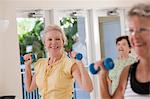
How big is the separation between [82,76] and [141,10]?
3.32 ft

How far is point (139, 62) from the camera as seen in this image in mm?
1283

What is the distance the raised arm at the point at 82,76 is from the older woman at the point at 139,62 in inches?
32.8

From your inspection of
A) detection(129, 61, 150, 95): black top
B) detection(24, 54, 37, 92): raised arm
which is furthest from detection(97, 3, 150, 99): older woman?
detection(24, 54, 37, 92): raised arm

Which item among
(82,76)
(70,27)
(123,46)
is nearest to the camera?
(82,76)

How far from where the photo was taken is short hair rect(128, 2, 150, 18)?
3.93 feet

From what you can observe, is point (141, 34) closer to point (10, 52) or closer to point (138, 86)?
point (138, 86)

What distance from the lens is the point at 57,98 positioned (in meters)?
2.23

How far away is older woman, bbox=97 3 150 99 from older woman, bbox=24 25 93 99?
86cm

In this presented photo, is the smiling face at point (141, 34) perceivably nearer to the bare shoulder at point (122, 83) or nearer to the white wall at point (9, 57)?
the bare shoulder at point (122, 83)

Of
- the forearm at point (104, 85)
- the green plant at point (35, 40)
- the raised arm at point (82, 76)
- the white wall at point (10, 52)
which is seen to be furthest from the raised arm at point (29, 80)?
the green plant at point (35, 40)

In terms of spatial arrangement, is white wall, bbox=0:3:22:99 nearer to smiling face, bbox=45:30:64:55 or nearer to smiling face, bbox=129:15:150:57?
smiling face, bbox=45:30:64:55

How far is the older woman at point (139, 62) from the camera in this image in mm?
1200

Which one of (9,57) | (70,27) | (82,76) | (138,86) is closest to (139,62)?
(138,86)

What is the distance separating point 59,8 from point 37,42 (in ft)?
2.28
